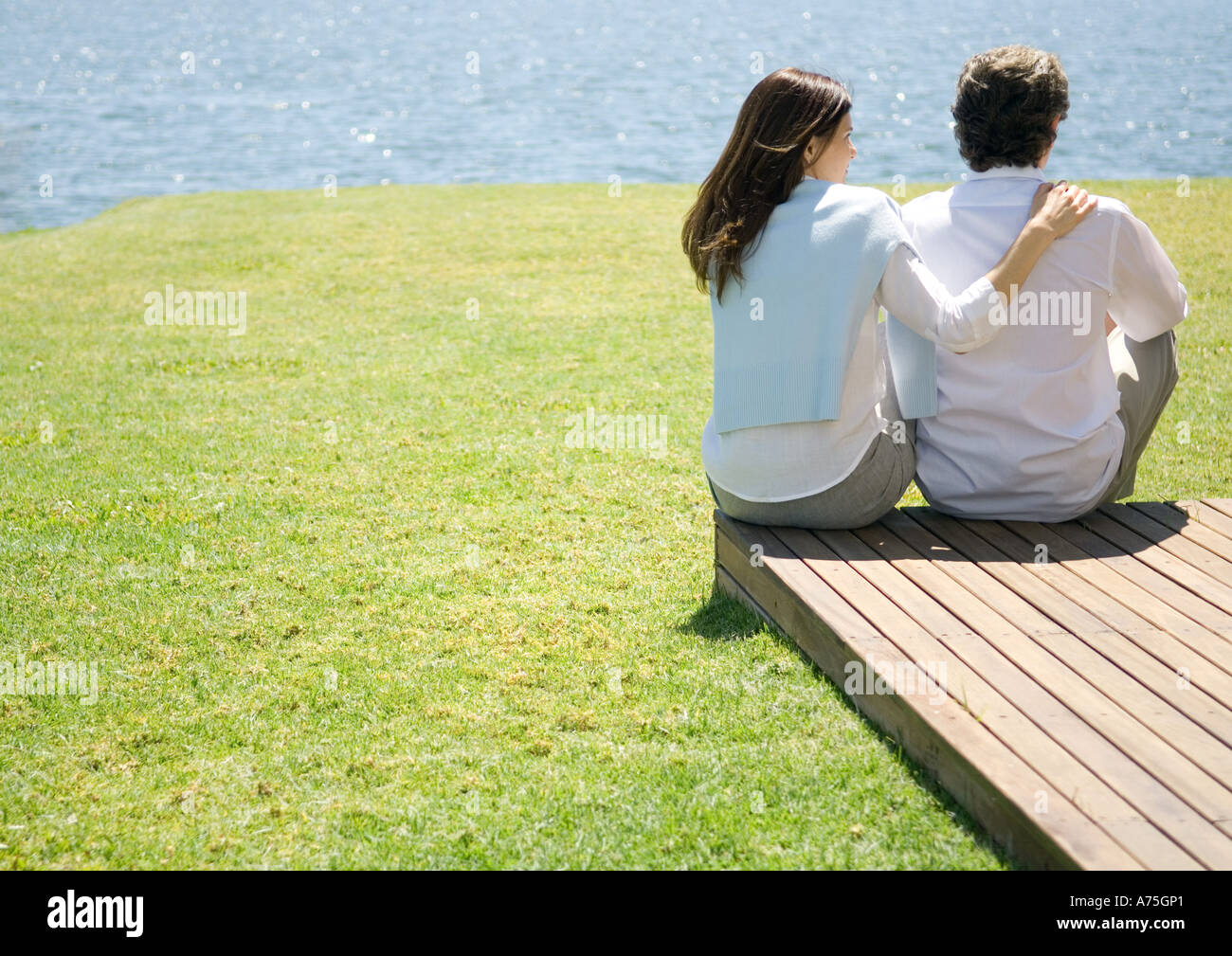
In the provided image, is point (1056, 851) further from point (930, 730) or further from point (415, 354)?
point (415, 354)

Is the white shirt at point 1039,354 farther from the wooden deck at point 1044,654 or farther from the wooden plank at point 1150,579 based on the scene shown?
the wooden deck at point 1044,654

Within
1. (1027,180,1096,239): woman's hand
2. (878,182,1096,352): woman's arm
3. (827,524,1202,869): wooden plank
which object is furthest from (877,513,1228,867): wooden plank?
(1027,180,1096,239): woman's hand

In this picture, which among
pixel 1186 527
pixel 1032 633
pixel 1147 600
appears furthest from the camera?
pixel 1186 527

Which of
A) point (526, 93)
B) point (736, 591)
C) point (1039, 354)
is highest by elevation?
point (1039, 354)

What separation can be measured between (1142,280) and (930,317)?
75 cm

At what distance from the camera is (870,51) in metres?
41.9

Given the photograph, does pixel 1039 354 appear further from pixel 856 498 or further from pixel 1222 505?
pixel 1222 505

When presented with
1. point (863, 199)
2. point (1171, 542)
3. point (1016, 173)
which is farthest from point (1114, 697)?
point (1016, 173)

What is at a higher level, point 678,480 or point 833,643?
point 833,643

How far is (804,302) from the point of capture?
3910 millimetres

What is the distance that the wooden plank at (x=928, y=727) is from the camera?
8.73ft

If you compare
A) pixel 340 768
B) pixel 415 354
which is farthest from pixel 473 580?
pixel 415 354
